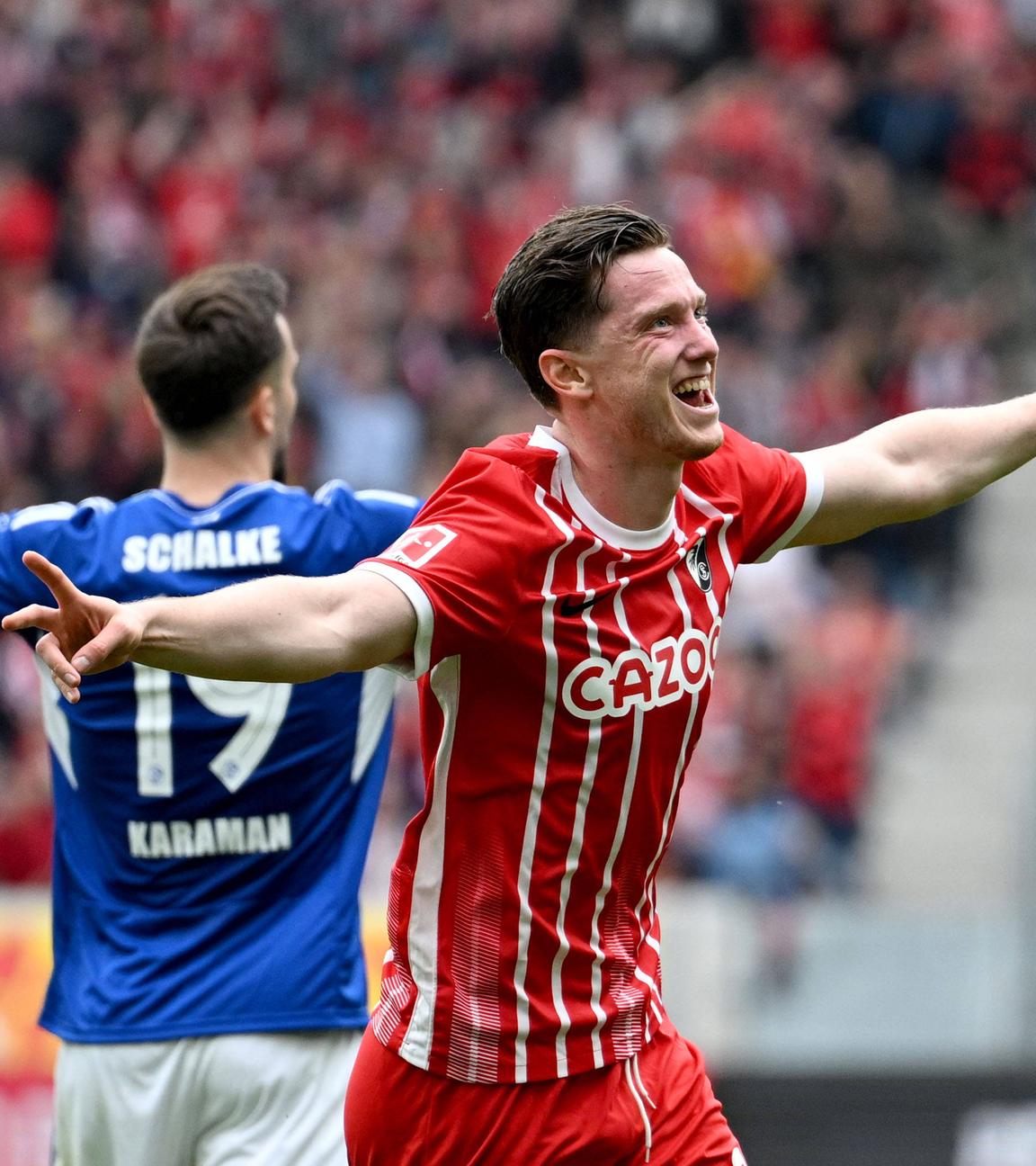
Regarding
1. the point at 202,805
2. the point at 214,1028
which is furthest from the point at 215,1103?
the point at 202,805

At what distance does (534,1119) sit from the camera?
3805 millimetres

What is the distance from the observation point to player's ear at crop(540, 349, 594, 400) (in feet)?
12.7

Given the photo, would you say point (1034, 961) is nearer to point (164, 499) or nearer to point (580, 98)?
point (164, 499)

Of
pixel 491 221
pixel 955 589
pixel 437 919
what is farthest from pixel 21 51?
pixel 437 919

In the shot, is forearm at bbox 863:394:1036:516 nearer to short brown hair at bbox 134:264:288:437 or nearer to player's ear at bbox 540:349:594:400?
player's ear at bbox 540:349:594:400

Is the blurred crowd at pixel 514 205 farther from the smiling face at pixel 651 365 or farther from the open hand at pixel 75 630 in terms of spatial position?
the open hand at pixel 75 630

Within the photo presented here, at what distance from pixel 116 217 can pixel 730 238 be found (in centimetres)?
404

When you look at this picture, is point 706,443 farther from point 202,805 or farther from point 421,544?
point 202,805

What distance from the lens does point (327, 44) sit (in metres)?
15.5

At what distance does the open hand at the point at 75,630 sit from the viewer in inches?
118

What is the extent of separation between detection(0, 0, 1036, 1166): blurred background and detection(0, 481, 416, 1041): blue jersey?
454 cm

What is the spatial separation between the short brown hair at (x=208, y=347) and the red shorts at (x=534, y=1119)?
4.95 ft

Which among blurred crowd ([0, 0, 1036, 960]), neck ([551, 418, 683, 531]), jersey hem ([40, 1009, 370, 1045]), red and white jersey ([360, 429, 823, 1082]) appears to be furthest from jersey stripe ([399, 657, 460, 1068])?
blurred crowd ([0, 0, 1036, 960])

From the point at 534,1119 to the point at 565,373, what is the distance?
1368 millimetres
